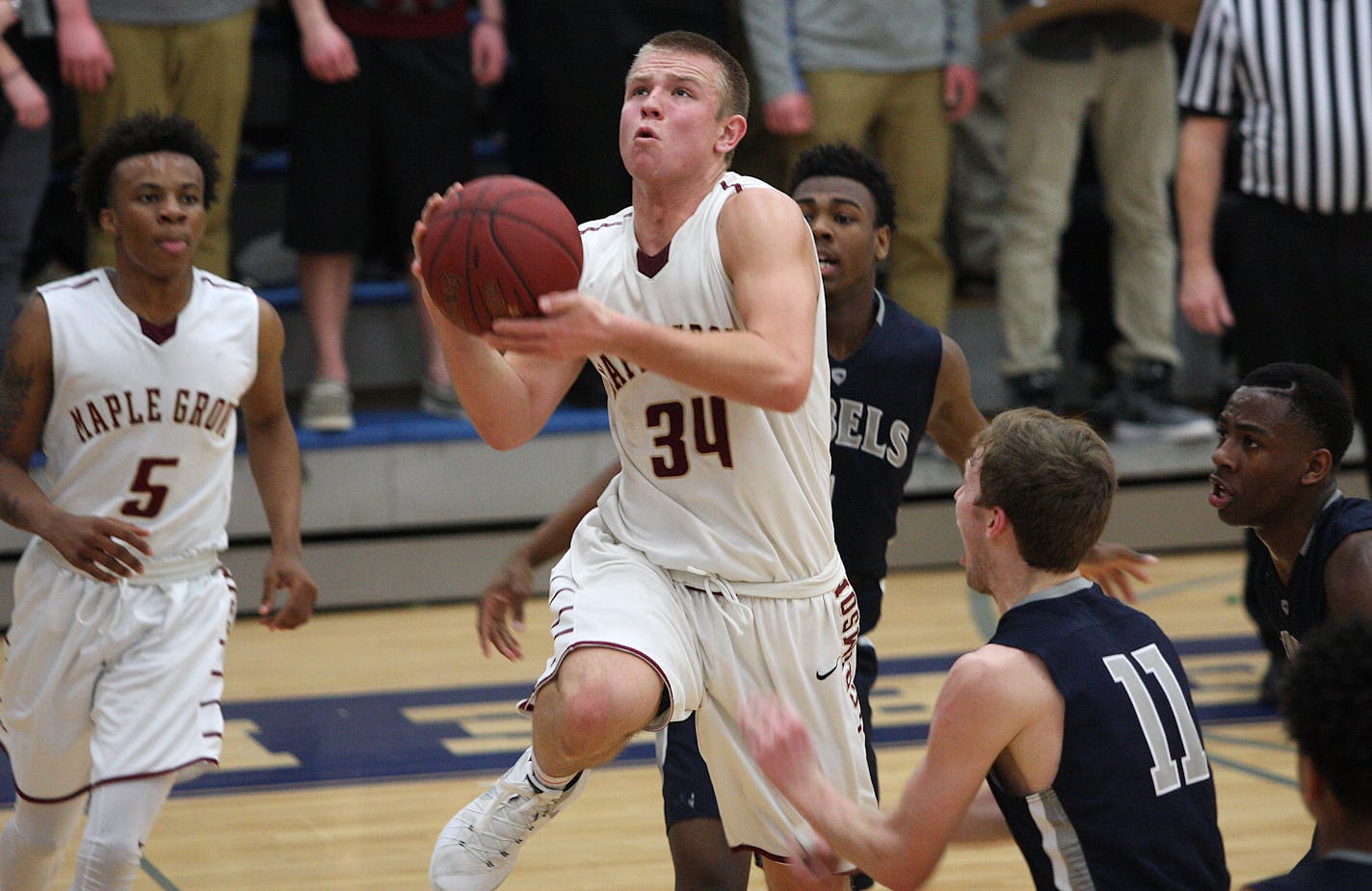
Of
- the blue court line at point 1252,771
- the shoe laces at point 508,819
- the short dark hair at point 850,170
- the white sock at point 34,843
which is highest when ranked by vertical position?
the short dark hair at point 850,170

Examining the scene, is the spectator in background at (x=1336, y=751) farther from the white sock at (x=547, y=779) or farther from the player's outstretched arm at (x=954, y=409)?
the player's outstretched arm at (x=954, y=409)

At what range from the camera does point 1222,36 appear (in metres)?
5.86

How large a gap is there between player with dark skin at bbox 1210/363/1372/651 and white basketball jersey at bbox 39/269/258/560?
2.25 m

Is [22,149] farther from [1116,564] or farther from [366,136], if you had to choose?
[1116,564]

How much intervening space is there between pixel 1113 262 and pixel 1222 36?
265cm

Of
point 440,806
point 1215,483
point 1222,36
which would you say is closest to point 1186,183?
point 1222,36

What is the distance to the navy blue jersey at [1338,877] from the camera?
7.07 ft

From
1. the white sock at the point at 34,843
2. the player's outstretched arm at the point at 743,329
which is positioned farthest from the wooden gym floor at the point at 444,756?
the player's outstretched arm at the point at 743,329

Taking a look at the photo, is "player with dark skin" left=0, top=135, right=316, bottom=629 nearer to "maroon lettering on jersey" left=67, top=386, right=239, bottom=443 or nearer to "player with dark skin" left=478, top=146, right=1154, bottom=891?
"maroon lettering on jersey" left=67, top=386, right=239, bottom=443

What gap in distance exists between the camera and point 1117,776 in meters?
2.76

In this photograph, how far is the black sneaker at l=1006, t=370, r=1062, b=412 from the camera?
8.11 meters

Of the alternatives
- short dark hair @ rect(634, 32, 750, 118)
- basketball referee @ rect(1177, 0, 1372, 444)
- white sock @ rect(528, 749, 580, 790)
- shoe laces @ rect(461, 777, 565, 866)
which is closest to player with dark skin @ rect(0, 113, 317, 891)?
shoe laces @ rect(461, 777, 565, 866)

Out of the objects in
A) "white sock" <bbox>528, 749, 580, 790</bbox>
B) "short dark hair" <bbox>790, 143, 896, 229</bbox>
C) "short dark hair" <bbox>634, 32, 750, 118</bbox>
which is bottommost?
"white sock" <bbox>528, 749, 580, 790</bbox>

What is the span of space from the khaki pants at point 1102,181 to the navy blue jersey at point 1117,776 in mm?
5374
